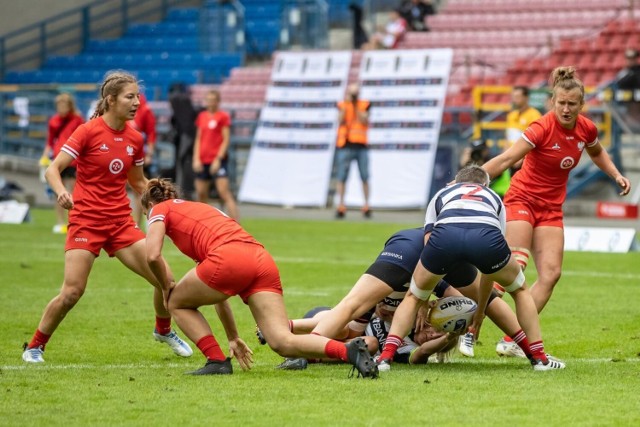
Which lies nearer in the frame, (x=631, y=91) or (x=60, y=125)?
(x=60, y=125)

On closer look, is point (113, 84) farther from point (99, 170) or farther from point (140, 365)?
point (140, 365)

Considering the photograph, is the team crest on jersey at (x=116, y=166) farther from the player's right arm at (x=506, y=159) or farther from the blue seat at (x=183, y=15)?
the blue seat at (x=183, y=15)

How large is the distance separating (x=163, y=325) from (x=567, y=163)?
3.39m

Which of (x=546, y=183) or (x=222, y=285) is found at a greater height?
(x=546, y=183)

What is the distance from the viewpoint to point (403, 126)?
87.5ft

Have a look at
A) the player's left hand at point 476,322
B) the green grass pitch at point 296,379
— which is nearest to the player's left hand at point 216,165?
the green grass pitch at point 296,379

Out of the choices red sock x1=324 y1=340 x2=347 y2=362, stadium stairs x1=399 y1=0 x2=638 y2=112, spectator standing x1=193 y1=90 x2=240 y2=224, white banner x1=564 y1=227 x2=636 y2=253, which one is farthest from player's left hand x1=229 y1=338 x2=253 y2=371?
stadium stairs x1=399 y1=0 x2=638 y2=112

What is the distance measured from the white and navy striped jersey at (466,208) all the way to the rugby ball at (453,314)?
59 centimetres

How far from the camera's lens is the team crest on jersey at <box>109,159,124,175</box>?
31.9 ft

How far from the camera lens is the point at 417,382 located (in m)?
8.28

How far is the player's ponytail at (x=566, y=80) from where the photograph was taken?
9.72 m

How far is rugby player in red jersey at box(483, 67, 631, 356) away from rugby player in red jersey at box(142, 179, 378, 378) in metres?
2.06

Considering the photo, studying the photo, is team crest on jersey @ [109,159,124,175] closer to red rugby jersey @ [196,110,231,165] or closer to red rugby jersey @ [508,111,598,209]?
red rugby jersey @ [508,111,598,209]

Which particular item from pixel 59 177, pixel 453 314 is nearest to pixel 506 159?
pixel 453 314
